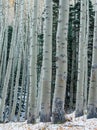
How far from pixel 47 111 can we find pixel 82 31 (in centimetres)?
443

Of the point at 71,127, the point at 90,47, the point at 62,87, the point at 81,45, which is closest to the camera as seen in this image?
the point at 71,127

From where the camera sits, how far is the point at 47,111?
7629mm

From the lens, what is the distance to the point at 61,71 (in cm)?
726

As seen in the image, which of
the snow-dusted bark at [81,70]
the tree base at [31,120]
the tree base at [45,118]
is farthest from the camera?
the snow-dusted bark at [81,70]

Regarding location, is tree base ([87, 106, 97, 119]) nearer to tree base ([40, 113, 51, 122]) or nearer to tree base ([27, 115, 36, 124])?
tree base ([40, 113, 51, 122])

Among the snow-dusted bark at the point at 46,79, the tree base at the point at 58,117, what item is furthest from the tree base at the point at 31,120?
the tree base at the point at 58,117

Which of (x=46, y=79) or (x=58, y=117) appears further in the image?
(x=46, y=79)

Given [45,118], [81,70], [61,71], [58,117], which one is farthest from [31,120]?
[81,70]

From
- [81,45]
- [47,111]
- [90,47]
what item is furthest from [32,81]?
[90,47]

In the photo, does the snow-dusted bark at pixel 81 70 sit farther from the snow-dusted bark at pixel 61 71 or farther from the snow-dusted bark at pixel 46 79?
the snow-dusted bark at pixel 61 71

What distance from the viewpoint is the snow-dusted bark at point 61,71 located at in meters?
7.23

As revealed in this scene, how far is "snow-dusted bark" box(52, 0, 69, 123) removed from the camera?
7227 millimetres

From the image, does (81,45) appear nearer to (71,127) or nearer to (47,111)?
(47,111)

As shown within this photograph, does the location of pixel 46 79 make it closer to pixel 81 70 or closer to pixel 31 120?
pixel 31 120
